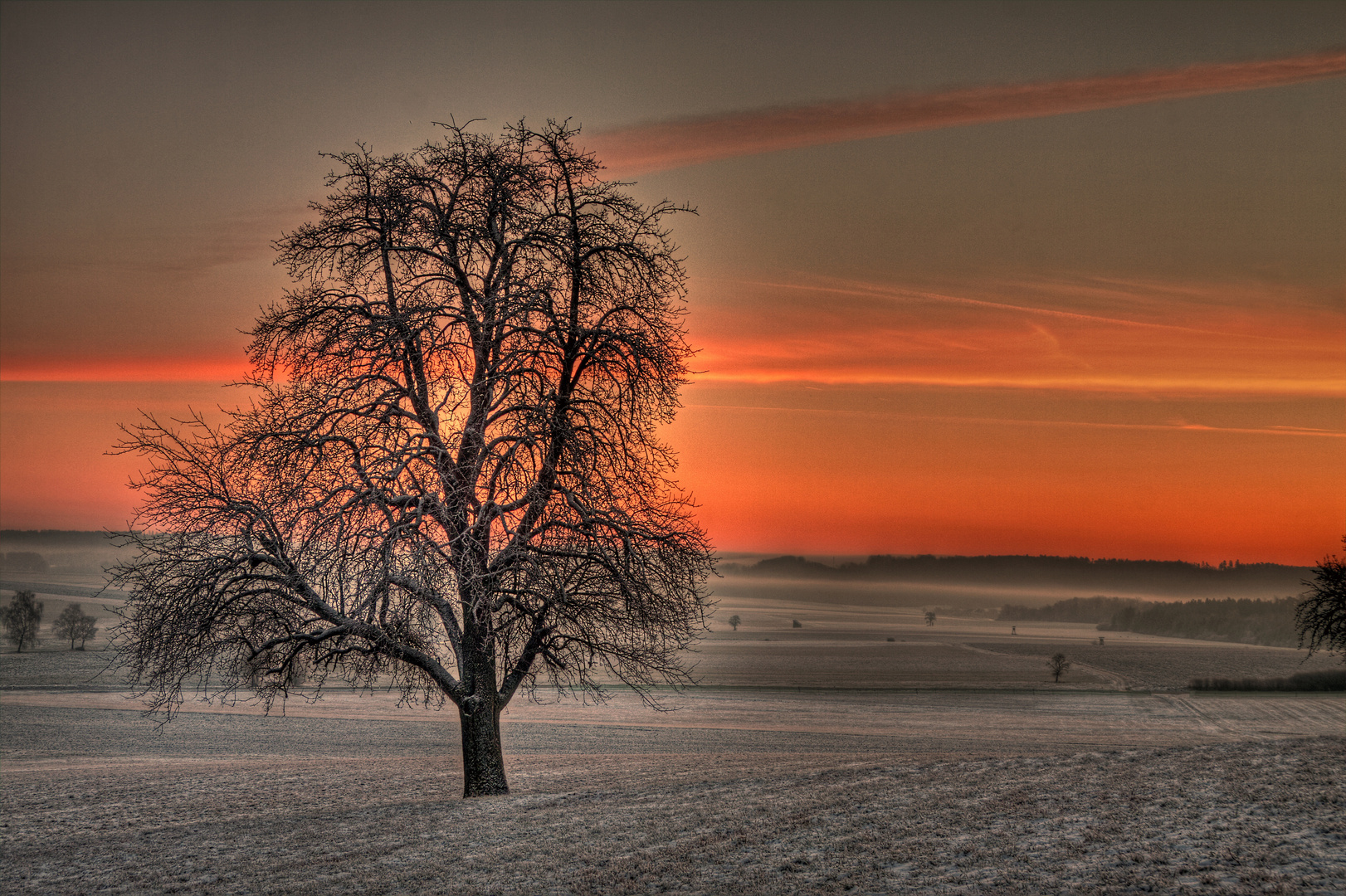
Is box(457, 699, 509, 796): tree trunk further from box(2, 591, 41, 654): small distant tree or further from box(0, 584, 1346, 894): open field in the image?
box(2, 591, 41, 654): small distant tree

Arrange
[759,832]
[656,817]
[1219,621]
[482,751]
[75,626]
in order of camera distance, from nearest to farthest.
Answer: [759,832]
[656,817]
[482,751]
[75,626]
[1219,621]

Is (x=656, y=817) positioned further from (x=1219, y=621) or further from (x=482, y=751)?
(x=1219, y=621)

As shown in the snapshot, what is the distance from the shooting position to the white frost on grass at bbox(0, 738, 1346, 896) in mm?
10367

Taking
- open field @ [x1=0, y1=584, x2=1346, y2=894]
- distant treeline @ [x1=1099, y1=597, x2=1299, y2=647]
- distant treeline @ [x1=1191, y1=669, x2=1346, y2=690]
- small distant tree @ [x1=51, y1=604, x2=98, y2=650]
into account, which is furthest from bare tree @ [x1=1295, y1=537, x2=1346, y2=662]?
distant treeline @ [x1=1099, y1=597, x2=1299, y2=647]

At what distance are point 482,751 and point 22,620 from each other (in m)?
80.2

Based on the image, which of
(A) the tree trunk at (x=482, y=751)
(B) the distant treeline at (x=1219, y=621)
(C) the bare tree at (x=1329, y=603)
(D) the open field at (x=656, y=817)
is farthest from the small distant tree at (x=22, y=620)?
(B) the distant treeline at (x=1219, y=621)

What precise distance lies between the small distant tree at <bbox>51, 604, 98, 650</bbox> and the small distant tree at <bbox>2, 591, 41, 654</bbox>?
7.17 feet

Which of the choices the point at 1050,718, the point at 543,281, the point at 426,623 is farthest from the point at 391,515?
the point at 1050,718

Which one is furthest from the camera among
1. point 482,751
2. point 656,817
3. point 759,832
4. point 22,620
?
point 22,620

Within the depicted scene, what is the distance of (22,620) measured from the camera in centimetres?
8050

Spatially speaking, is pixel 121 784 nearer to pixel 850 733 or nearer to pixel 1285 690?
pixel 850 733

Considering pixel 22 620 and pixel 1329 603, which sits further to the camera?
pixel 22 620

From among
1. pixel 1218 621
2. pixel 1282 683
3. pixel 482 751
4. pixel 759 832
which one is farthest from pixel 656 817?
pixel 1218 621

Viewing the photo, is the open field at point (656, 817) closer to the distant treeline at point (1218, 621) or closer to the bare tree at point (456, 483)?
the bare tree at point (456, 483)
